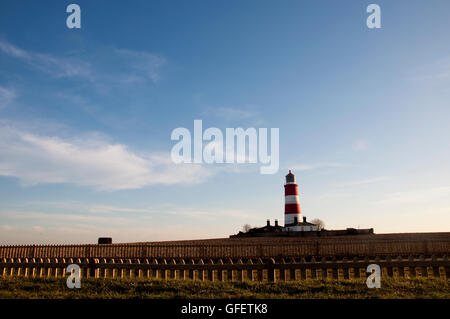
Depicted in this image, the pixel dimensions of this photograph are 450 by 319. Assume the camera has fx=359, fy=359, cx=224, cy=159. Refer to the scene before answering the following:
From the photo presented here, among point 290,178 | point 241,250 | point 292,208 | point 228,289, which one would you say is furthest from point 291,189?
point 228,289

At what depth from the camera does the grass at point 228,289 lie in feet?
24.7

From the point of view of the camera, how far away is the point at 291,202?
47.9 metres

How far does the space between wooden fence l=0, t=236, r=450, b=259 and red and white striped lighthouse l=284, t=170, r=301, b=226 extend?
24.8 meters

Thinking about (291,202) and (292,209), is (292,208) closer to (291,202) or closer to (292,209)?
(292,209)

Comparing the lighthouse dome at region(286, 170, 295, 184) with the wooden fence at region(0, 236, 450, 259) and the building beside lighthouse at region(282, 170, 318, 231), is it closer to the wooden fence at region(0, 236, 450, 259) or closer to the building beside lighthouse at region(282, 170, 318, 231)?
the building beside lighthouse at region(282, 170, 318, 231)

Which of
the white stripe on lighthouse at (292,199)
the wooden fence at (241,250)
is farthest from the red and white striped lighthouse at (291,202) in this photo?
the wooden fence at (241,250)

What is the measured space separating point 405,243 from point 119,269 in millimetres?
17731

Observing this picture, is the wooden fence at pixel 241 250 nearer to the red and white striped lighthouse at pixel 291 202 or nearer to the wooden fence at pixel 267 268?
the wooden fence at pixel 267 268

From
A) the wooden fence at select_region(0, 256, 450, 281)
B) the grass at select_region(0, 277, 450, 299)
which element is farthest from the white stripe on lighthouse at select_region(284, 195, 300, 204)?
the grass at select_region(0, 277, 450, 299)

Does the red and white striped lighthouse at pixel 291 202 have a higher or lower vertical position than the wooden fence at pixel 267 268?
higher

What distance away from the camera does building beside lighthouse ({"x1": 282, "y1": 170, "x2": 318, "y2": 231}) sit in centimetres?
4691

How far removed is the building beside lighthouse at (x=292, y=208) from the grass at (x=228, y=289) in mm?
38420
